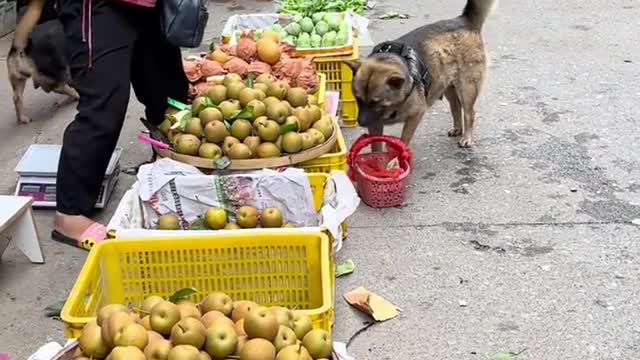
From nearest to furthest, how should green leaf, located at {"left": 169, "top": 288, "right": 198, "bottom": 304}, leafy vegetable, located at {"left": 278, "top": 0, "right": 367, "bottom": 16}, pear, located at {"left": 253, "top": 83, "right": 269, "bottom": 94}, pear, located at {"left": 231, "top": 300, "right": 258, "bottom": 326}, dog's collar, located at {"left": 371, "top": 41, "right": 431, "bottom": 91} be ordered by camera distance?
1. pear, located at {"left": 231, "top": 300, "right": 258, "bottom": 326}
2. green leaf, located at {"left": 169, "top": 288, "right": 198, "bottom": 304}
3. pear, located at {"left": 253, "top": 83, "right": 269, "bottom": 94}
4. dog's collar, located at {"left": 371, "top": 41, "right": 431, "bottom": 91}
5. leafy vegetable, located at {"left": 278, "top": 0, "right": 367, "bottom": 16}

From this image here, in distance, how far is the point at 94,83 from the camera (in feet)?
12.6

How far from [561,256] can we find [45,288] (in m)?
2.54

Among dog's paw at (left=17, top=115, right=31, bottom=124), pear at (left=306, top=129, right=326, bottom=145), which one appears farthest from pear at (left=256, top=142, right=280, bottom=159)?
dog's paw at (left=17, top=115, right=31, bottom=124)

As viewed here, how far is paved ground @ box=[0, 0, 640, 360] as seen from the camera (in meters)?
3.47

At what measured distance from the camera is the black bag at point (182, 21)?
12.8 ft

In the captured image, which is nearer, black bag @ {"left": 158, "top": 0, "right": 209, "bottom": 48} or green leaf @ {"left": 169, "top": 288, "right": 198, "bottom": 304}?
green leaf @ {"left": 169, "top": 288, "right": 198, "bottom": 304}

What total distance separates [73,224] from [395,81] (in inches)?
76.3

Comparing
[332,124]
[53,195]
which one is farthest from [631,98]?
[53,195]

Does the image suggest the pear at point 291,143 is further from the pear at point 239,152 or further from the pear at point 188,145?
the pear at point 188,145

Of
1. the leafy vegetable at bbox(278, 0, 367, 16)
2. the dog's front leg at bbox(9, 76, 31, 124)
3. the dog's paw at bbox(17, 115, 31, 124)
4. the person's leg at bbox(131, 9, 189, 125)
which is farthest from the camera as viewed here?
the leafy vegetable at bbox(278, 0, 367, 16)

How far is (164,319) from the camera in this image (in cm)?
257

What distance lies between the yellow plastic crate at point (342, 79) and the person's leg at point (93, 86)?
187cm

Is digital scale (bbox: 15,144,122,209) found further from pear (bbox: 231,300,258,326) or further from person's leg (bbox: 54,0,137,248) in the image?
pear (bbox: 231,300,258,326)

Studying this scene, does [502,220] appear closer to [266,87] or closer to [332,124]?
[332,124]
